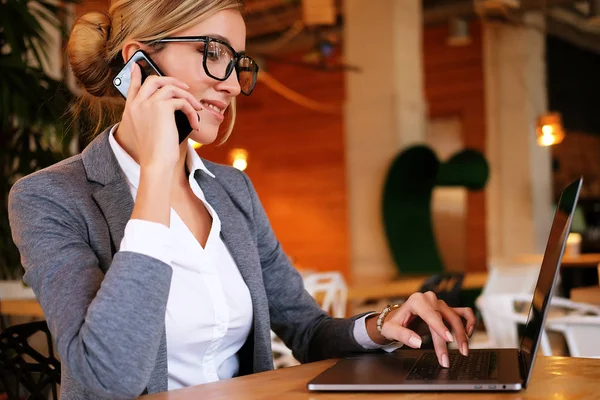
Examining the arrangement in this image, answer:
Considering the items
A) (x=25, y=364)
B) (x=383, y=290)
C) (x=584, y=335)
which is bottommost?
(x=383, y=290)

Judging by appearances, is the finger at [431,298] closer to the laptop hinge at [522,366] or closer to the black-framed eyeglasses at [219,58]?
the laptop hinge at [522,366]

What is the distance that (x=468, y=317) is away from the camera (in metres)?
1.53

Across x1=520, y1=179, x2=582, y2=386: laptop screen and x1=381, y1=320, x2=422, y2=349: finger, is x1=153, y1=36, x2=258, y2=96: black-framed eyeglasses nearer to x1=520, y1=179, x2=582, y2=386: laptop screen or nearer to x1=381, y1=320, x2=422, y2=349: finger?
x1=381, y1=320, x2=422, y2=349: finger

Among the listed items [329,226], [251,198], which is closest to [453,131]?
[329,226]

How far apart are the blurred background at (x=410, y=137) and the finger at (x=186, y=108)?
53 centimetres

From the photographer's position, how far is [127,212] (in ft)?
4.96

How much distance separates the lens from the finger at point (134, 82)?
1.44 meters

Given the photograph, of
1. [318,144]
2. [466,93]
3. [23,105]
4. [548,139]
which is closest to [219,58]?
[23,105]

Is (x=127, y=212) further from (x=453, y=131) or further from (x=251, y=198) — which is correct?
(x=453, y=131)

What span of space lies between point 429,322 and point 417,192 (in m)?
5.51

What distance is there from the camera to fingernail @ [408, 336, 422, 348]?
4.62 ft

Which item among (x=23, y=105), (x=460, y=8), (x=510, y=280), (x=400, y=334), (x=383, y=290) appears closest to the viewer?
(x=400, y=334)

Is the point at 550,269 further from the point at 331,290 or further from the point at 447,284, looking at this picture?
the point at 447,284

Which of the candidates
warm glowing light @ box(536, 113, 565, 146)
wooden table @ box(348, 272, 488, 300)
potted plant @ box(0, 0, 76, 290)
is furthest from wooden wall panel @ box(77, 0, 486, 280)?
potted plant @ box(0, 0, 76, 290)
